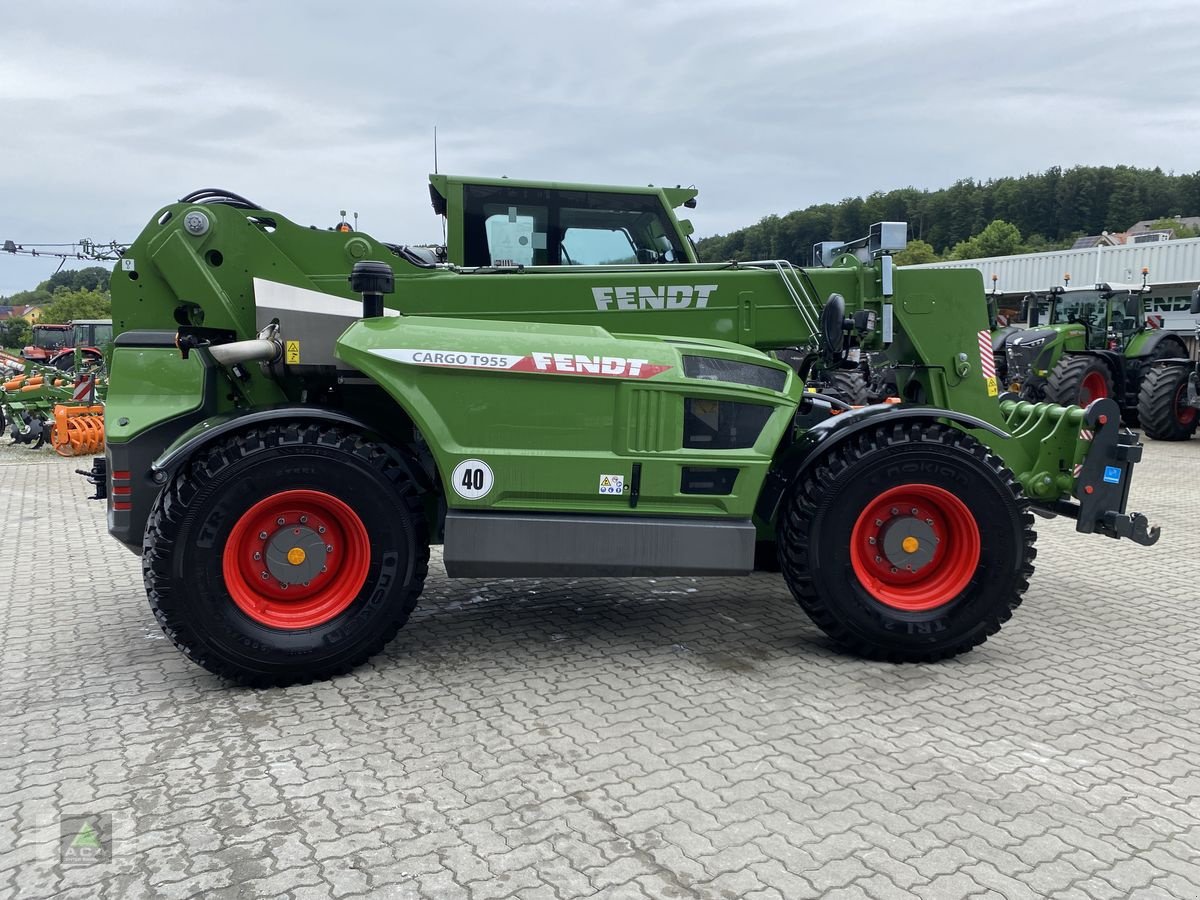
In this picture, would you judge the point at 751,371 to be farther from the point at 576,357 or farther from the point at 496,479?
the point at 496,479

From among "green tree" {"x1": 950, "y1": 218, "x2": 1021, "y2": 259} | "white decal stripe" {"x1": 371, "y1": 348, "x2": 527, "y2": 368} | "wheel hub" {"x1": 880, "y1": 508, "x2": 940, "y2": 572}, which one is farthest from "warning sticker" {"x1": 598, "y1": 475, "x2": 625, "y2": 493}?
"green tree" {"x1": 950, "y1": 218, "x2": 1021, "y2": 259}

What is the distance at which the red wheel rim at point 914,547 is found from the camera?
420 cm

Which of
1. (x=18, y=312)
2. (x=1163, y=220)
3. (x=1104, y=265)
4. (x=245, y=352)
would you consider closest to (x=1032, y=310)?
(x=1104, y=265)

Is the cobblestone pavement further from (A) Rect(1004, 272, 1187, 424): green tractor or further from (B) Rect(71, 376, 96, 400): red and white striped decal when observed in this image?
(A) Rect(1004, 272, 1187, 424): green tractor

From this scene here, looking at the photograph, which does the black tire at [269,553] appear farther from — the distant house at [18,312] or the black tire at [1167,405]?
Result: the distant house at [18,312]

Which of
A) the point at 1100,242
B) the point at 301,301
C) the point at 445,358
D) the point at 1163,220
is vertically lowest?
the point at 445,358

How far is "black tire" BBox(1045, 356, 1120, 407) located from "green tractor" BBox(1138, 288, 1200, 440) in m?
0.60

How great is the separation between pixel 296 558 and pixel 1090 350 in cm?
1496

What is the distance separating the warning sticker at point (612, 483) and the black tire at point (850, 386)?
16.8ft

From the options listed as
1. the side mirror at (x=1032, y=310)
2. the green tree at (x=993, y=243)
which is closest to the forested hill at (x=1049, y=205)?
the green tree at (x=993, y=243)

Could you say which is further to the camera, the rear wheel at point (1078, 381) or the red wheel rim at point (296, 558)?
the rear wheel at point (1078, 381)

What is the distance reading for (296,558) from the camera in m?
3.85

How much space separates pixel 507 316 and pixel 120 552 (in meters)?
3.97

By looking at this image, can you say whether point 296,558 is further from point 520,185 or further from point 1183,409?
point 1183,409
